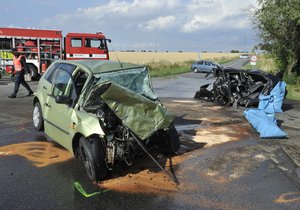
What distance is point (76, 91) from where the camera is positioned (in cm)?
611

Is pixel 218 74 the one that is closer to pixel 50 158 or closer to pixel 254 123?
pixel 254 123

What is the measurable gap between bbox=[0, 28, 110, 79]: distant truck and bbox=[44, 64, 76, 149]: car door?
1619cm

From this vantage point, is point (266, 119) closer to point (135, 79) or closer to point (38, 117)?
point (135, 79)

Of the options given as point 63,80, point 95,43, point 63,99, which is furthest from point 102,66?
point 95,43

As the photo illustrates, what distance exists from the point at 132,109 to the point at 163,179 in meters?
1.14

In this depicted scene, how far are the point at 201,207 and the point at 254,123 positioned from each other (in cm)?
511

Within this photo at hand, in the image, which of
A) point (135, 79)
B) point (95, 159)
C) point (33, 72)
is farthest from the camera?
point (33, 72)

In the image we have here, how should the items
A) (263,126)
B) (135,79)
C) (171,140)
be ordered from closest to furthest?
(171,140) < (135,79) < (263,126)

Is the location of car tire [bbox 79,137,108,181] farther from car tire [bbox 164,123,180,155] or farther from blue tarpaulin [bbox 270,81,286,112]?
blue tarpaulin [bbox 270,81,286,112]

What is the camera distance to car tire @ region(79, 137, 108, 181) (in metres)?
5.24

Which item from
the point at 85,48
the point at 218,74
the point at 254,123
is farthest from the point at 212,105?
the point at 85,48

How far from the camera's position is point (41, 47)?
78.0 ft

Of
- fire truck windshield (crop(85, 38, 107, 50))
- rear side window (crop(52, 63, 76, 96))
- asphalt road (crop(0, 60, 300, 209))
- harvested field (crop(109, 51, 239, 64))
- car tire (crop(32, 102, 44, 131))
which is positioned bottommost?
asphalt road (crop(0, 60, 300, 209))

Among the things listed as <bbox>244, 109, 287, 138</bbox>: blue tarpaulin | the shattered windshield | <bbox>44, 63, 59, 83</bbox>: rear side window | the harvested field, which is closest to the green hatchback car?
the shattered windshield
